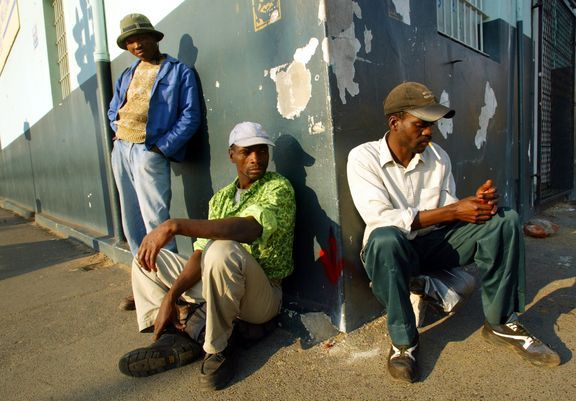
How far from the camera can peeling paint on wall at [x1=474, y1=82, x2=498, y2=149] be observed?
12.3ft

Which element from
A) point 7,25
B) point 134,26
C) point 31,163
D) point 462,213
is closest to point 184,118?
point 134,26

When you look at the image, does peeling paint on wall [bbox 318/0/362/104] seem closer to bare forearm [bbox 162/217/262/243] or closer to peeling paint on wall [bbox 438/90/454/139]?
bare forearm [bbox 162/217/262/243]

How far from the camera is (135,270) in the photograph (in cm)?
229

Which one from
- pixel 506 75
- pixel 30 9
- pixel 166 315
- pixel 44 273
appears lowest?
pixel 44 273

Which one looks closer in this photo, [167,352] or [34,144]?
[167,352]

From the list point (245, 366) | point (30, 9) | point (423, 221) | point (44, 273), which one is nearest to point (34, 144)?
point (30, 9)

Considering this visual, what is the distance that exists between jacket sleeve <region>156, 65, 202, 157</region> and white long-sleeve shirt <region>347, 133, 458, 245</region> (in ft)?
→ 4.27

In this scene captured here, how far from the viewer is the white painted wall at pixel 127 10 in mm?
3340

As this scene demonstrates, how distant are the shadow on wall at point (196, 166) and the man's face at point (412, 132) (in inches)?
60.5

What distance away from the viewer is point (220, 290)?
1.89 m

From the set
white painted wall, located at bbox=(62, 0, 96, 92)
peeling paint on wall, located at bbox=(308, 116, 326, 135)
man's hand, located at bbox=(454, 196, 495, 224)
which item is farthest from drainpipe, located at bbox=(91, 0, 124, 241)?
man's hand, located at bbox=(454, 196, 495, 224)

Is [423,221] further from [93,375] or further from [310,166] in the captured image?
[93,375]

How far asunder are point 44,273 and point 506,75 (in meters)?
5.19

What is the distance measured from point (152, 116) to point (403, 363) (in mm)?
2198
